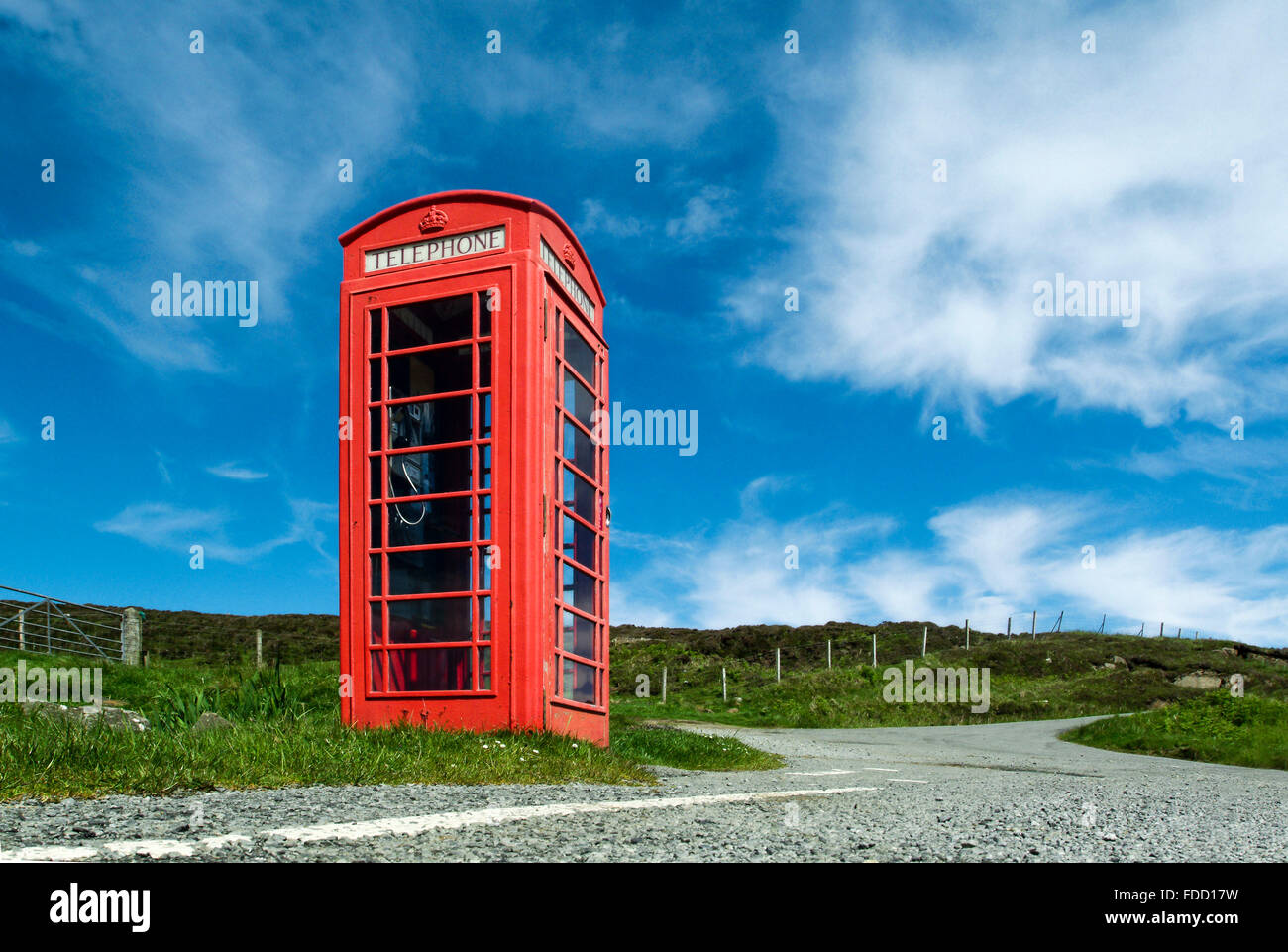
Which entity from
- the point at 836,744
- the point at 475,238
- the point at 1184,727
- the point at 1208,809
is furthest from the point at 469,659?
Result: the point at 1184,727

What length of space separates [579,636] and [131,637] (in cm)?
1334

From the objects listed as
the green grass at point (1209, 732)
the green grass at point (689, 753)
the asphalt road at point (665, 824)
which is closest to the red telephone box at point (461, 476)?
the green grass at point (689, 753)

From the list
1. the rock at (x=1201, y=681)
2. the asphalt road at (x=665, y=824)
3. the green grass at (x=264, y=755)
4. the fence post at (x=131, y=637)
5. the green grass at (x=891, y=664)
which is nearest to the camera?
the asphalt road at (x=665, y=824)

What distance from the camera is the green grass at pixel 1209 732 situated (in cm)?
1388

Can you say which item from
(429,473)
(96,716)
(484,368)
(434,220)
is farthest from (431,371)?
(96,716)

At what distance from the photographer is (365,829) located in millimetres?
3312

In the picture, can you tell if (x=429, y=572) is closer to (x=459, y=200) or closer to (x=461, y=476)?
(x=461, y=476)

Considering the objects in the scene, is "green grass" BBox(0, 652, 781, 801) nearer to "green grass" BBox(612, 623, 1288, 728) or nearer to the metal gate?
the metal gate

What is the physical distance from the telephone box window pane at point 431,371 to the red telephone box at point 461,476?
0.06 ft

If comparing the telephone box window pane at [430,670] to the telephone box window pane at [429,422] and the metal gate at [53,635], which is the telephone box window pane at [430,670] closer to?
the telephone box window pane at [429,422]

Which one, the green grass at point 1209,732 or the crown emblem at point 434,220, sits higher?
the crown emblem at point 434,220
